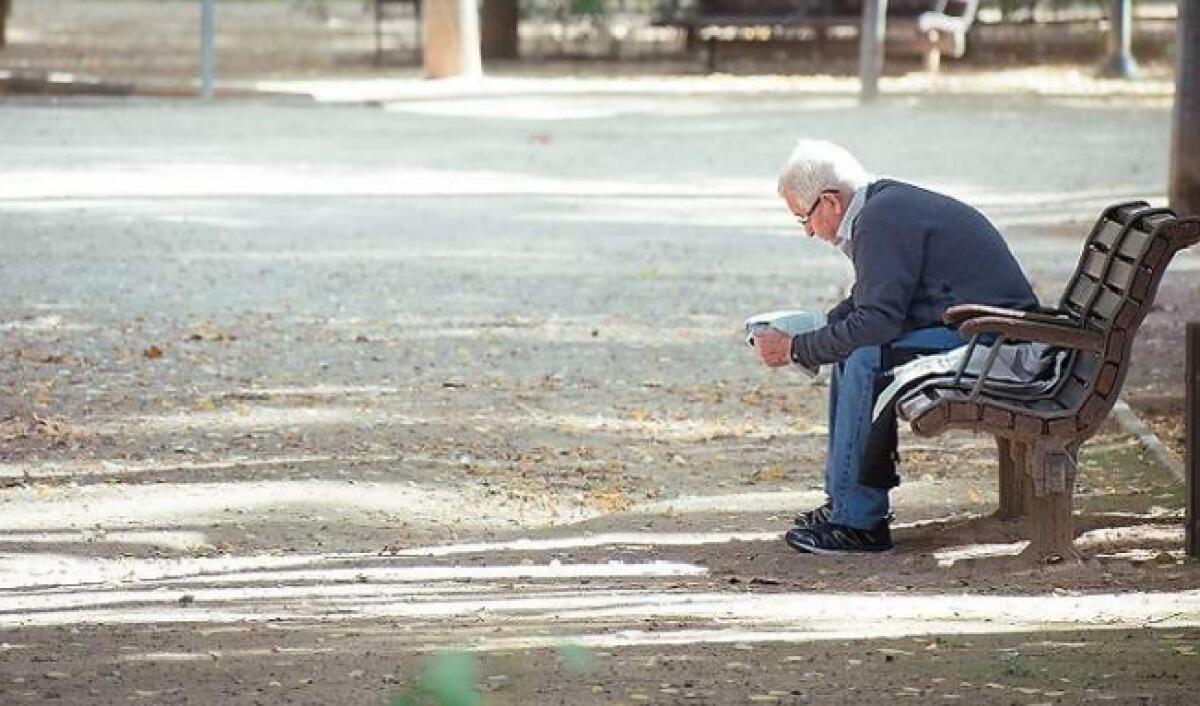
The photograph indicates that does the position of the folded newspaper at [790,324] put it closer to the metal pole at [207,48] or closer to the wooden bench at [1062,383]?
the wooden bench at [1062,383]

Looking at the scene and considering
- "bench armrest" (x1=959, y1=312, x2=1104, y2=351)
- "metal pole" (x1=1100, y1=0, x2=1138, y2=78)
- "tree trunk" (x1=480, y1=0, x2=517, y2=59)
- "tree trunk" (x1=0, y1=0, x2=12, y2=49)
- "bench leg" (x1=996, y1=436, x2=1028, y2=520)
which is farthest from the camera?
"tree trunk" (x1=0, y1=0, x2=12, y2=49)

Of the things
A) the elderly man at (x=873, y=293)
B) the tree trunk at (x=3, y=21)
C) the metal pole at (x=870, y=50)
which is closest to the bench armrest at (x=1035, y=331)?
the elderly man at (x=873, y=293)

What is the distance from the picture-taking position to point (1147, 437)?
9672 mm

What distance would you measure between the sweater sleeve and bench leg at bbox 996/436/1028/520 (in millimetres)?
683

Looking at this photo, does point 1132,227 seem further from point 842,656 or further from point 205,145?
point 205,145

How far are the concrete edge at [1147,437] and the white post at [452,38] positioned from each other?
18463mm

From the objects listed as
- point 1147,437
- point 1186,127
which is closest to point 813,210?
point 1147,437

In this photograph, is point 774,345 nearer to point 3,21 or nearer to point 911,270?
point 911,270

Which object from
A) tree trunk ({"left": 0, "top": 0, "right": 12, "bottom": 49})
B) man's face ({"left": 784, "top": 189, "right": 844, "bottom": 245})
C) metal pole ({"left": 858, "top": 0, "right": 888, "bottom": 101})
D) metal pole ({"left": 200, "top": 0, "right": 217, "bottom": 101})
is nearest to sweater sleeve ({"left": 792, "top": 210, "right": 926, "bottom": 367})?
man's face ({"left": 784, "top": 189, "right": 844, "bottom": 245})

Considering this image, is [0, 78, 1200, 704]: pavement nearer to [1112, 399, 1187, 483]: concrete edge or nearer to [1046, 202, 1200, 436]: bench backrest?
[1112, 399, 1187, 483]: concrete edge

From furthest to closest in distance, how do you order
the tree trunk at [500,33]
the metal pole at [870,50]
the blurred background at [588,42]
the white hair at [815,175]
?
the tree trunk at [500,33], the blurred background at [588,42], the metal pole at [870,50], the white hair at [815,175]

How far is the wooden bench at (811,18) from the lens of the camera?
30031mm

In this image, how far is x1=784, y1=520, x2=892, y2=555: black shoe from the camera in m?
7.81

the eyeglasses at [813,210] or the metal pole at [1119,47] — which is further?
the metal pole at [1119,47]
